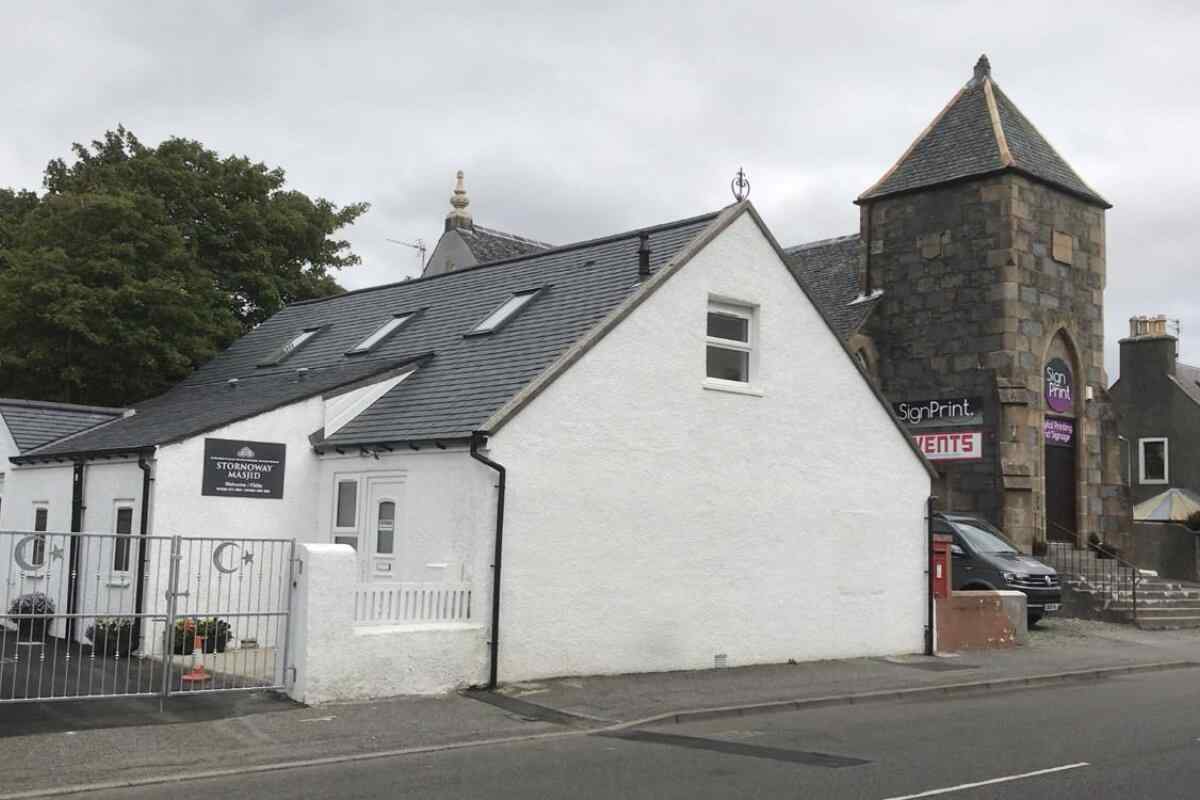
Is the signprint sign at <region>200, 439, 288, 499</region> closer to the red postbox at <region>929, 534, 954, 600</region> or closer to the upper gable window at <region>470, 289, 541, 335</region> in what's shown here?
the upper gable window at <region>470, 289, 541, 335</region>

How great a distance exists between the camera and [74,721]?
38.7 feet

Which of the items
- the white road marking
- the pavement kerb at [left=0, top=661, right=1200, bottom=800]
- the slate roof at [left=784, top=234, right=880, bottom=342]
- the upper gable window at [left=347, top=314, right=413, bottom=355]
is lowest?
the pavement kerb at [left=0, top=661, right=1200, bottom=800]

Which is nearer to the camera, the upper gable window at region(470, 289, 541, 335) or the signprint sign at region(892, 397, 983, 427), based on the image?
the upper gable window at region(470, 289, 541, 335)

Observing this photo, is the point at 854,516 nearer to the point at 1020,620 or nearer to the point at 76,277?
the point at 1020,620

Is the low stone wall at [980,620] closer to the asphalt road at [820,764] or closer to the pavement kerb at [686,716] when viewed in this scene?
the pavement kerb at [686,716]

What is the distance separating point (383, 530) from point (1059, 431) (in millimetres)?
19137

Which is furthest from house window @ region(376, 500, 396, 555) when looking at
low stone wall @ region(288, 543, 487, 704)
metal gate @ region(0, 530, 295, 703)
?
low stone wall @ region(288, 543, 487, 704)

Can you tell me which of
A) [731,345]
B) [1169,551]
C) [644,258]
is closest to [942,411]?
[1169,551]

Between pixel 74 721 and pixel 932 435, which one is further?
pixel 932 435

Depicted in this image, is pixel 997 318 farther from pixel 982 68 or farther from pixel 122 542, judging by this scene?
pixel 122 542

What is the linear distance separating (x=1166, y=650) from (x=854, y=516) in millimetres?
6742

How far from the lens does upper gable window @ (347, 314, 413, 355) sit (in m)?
21.5

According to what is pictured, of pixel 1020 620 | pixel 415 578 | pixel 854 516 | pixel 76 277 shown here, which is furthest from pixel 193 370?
pixel 1020 620

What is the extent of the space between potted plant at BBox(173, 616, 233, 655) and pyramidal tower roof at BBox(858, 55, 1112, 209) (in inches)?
815
